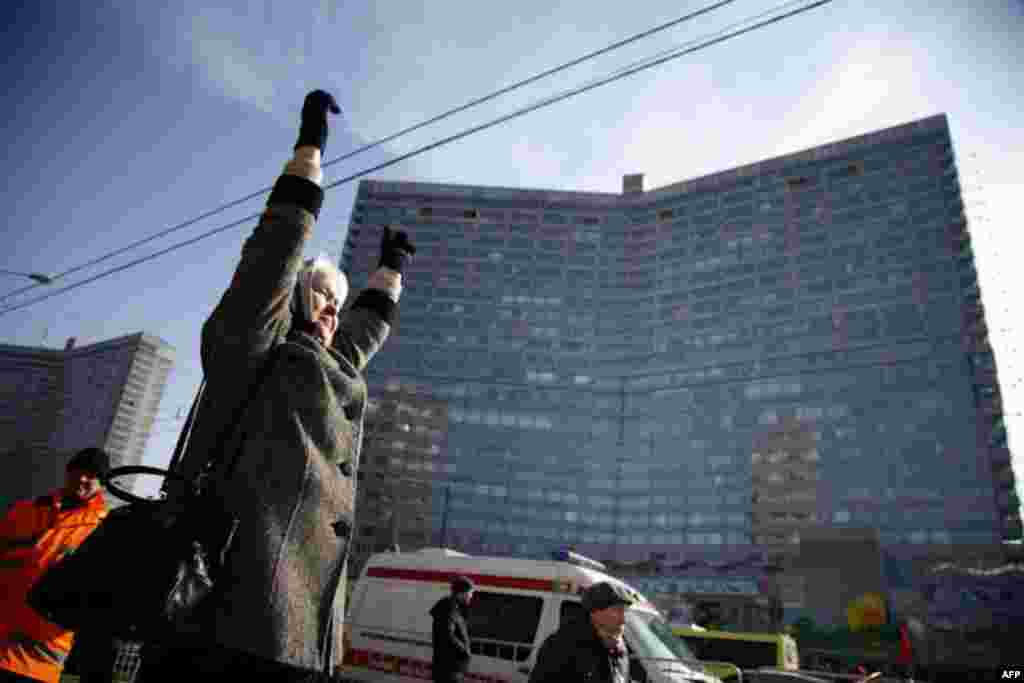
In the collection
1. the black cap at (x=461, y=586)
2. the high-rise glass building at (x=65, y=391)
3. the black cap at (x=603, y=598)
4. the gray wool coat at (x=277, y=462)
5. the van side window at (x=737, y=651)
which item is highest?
the high-rise glass building at (x=65, y=391)

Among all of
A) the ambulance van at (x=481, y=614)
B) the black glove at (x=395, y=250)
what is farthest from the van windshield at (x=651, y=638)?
the black glove at (x=395, y=250)

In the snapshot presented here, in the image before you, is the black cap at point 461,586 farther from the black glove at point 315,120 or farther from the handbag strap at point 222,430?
the black glove at point 315,120

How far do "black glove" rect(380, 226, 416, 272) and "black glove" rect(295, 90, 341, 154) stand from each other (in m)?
0.80

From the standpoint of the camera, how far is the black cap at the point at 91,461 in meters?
3.49

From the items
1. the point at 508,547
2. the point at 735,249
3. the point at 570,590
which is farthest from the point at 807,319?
the point at 570,590

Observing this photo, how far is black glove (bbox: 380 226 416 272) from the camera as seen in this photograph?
283cm

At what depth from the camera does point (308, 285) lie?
1992 millimetres

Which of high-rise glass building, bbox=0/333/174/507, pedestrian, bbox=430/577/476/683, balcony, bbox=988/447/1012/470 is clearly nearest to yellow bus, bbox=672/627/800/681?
pedestrian, bbox=430/577/476/683

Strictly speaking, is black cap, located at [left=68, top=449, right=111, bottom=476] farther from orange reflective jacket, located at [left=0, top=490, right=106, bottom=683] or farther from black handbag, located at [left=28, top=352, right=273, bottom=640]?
black handbag, located at [left=28, top=352, right=273, bottom=640]

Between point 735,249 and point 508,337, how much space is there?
42.4 meters

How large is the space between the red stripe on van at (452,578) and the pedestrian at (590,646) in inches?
222

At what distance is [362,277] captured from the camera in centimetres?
10888

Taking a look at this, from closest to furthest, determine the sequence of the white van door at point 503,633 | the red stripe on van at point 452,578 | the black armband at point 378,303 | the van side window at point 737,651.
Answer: the black armband at point 378,303 < the white van door at point 503,633 < the red stripe on van at point 452,578 < the van side window at point 737,651

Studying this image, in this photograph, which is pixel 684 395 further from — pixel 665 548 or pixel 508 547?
pixel 508 547
